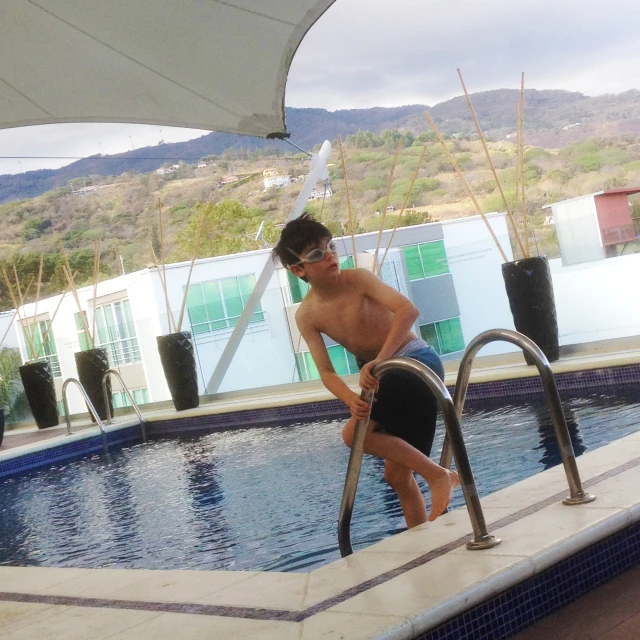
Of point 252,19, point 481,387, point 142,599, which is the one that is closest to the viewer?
point 142,599

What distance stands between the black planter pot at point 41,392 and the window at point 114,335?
51cm

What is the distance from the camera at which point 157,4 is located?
358 centimetres

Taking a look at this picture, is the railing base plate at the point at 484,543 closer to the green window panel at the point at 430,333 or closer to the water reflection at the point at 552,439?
the water reflection at the point at 552,439

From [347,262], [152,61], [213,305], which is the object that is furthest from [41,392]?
[152,61]

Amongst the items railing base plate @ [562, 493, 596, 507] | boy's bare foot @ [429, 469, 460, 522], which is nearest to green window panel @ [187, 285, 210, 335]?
boy's bare foot @ [429, 469, 460, 522]

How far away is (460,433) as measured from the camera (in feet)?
6.69

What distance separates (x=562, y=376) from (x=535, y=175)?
24595mm

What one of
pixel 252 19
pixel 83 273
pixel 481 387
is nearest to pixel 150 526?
pixel 252 19

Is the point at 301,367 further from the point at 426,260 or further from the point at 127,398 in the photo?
the point at 127,398

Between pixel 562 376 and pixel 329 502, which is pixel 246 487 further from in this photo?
pixel 562 376

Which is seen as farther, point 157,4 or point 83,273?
point 83,273

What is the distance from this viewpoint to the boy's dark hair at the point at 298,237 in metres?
2.62

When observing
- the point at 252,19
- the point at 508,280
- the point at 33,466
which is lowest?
the point at 33,466

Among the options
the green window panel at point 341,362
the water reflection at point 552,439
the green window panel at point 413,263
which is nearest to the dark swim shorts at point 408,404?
the water reflection at point 552,439
